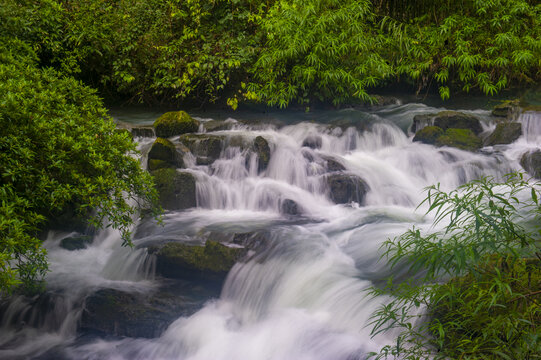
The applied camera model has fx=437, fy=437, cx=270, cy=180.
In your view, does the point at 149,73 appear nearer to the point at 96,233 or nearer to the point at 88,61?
the point at 88,61

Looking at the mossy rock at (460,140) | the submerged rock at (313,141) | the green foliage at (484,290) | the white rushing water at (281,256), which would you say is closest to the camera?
the green foliage at (484,290)

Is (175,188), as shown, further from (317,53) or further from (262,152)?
(317,53)

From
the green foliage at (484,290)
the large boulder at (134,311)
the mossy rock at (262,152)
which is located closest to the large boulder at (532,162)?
the mossy rock at (262,152)

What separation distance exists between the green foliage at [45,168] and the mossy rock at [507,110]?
271 inches

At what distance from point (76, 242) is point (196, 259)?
6.09ft

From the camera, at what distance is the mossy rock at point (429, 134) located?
7.71 metres

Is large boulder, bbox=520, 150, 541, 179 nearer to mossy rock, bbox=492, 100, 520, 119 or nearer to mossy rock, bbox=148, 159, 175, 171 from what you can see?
mossy rock, bbox=492, 100, 520, 119

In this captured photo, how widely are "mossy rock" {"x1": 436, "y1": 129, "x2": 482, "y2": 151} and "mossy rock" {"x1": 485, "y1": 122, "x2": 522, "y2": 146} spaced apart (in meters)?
0.22

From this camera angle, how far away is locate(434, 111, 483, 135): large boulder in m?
7.86

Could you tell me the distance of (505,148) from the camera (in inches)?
289

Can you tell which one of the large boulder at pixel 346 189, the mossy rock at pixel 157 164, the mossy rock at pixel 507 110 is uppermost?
the mossy rock at pixel 507 110

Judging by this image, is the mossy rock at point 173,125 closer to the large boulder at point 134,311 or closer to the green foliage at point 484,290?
the large boulder at point 134,311

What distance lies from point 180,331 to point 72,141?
202 centimetres

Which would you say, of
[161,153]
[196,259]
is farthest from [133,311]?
[161,153]
